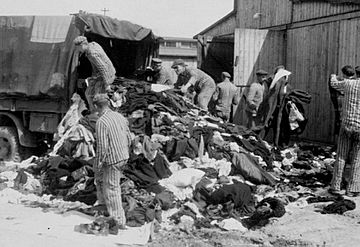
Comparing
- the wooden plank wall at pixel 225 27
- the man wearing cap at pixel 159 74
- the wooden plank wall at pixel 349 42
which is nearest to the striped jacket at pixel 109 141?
the man wearing cap at pixel 159 74

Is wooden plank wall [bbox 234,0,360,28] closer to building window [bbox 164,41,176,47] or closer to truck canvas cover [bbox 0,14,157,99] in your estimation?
truck canvas cover [bbox 0,14,157,99]

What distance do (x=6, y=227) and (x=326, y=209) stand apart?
4.58 meters

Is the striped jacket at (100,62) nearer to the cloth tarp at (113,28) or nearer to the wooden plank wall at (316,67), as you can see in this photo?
the cloth tarp at (113,28)

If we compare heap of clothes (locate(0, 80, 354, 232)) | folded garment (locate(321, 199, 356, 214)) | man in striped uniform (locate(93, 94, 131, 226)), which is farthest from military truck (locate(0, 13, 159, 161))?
folded garment (locate(321, 199, 356, 214))

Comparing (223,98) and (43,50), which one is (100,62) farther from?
(223,98)

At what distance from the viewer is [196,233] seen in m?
7.64

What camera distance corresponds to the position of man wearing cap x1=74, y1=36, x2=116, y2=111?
11359 mm

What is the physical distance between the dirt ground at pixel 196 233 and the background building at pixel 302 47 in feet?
21.6

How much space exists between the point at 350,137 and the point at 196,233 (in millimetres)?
3601

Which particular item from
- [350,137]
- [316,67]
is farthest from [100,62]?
[316,67]

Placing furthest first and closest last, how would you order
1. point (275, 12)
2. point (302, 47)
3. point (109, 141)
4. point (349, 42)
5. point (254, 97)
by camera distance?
point (275, 12)
point (302, 47)
point (349, 42)
point (254, 97)
point (109, 141)

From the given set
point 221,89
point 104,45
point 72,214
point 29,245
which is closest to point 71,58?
point 104,45

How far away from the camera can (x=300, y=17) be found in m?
16.2

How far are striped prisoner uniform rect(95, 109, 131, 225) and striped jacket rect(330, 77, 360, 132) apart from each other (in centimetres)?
400
